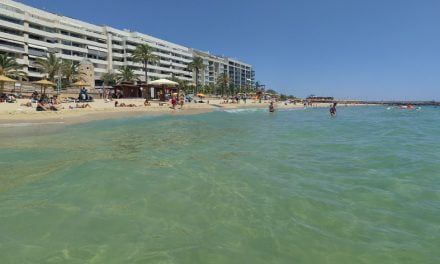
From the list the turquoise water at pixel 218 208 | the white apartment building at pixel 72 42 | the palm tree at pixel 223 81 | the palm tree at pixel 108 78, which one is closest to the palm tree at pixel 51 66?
the white apartment building at pixel 72 42

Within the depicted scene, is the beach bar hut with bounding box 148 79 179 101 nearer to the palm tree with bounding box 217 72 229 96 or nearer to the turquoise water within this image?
the turquoise water

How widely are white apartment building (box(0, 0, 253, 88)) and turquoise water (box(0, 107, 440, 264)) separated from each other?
69.3 meters

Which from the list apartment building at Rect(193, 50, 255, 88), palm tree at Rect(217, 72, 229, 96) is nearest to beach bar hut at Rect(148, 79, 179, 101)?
palm tree at Rect(217, 72, 229, 96)

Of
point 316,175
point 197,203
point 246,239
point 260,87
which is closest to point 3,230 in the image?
point 197,203

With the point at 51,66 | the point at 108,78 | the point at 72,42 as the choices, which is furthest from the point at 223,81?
the point at 51,66

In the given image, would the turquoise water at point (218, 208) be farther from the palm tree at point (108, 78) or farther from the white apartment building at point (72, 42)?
the palm tree at point (108, 78)

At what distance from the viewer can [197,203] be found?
672 cm

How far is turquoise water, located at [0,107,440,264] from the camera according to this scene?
471 cm

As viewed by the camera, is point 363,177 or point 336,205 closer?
point 336,205

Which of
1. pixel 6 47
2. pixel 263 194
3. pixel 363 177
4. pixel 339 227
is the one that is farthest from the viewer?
pixel 6 47

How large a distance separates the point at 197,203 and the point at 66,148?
856 centimetres

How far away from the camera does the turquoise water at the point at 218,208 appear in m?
4.71

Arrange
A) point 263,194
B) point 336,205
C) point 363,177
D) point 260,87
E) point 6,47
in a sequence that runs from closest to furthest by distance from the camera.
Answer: point 336,205 < point 263,194 < point 363,177 < point 6,47 < point 260,87

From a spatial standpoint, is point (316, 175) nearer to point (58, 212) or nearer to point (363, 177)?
point (363, 177)
